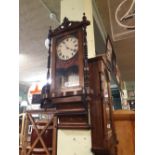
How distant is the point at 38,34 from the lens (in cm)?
329

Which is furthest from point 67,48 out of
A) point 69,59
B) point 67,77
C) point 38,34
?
point 38,34

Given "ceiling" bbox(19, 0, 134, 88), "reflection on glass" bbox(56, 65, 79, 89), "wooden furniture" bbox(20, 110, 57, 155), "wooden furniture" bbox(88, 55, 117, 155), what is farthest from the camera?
"ceiling" bbox(19, 0, 134, 88)

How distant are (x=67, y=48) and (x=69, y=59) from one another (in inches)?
5.1

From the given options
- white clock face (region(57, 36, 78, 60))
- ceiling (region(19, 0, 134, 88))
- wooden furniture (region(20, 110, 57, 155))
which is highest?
ceiling (region(19, 0, 134, 88))

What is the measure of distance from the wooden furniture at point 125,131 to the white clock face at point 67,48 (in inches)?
34.7

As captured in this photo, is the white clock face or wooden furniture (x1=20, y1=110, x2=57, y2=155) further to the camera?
wooden furniture (x1=20, y1=110, x2=57, y2=155)

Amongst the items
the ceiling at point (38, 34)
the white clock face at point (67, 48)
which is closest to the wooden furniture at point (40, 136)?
the white clock face at point (67, 48)

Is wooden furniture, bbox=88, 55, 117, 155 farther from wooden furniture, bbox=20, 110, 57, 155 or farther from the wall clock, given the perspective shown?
wooden furniture, bbox=20, 110, 57, 155

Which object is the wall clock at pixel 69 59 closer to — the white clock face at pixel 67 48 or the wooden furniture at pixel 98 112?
the white clock face at pixel 67 48

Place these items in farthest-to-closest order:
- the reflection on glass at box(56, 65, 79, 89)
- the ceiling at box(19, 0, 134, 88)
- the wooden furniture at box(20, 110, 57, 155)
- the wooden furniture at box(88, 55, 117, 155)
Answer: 1. the ceiling at box(19, 0, 134, 88)
2. the wooden furniture at box(20, 110, 57, 155)
3. the reflection on glass at box(56, 65, 79, 89)
4. the wooden furniture at box(88, 55, 117, 155)

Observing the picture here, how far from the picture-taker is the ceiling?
8.16ft

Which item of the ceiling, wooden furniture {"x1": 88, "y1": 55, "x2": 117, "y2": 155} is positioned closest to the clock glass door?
wooden furniture {"x1": 88, "y1": 55, "x2": 117, "y2": 155}

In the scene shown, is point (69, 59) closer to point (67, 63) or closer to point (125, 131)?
point (67, 63)
